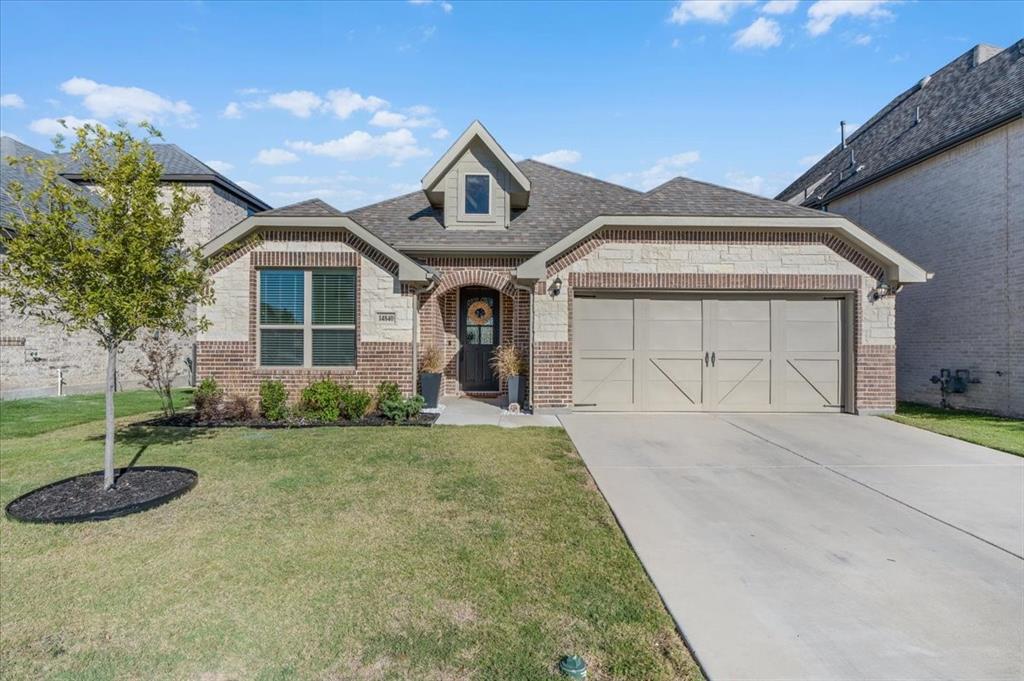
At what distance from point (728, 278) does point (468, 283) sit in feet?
20.2

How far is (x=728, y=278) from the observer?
10.6 meters

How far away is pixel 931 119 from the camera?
47.8ft

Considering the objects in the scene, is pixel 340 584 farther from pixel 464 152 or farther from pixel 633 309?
pixel 464 152

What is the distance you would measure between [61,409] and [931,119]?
80.4ft

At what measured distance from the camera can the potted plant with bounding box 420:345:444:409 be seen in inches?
430

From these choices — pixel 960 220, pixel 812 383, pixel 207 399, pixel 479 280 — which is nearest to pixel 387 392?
pixel 207 399

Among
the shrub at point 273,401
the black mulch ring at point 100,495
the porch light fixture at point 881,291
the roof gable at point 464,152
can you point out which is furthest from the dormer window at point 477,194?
the black mulch ring at point 100,495

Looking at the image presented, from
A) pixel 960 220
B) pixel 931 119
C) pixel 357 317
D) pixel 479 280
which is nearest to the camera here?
pixel 357 317

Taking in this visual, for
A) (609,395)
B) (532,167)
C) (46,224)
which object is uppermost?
(532,167)

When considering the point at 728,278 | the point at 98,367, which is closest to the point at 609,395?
the point at 728,278

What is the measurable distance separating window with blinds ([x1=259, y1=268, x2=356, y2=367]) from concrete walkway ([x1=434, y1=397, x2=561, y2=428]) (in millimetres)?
2446

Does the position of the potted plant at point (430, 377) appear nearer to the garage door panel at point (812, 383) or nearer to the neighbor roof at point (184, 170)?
the garage door panel at point (812, 383)

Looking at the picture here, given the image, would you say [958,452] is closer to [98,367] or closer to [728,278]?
[728,278]

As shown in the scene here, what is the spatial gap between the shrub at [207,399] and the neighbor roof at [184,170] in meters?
11.9
